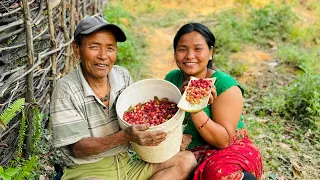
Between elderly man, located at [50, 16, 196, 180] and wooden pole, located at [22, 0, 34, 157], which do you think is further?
wooden pole, located at [22, 0, 34, 157]

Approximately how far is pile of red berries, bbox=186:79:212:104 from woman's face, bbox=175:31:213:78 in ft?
0.85

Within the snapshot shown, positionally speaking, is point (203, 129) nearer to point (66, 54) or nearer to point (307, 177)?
point (307, 177)

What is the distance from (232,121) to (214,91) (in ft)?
1.01

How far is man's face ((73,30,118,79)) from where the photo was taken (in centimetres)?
232

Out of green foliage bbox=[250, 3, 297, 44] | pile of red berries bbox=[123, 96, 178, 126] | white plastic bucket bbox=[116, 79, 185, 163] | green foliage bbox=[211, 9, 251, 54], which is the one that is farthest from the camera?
green foliage bbox=[250, 3, 297, 44]

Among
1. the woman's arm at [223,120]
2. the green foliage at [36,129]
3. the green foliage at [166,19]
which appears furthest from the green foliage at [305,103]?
the green foliage at [166,19]

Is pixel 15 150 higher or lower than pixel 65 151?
lower

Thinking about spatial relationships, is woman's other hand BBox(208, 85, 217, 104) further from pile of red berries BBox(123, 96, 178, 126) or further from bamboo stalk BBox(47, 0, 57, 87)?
bamboo stalk BBox(47, 0, 57, 87)

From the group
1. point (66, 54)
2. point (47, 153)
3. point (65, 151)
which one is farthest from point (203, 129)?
point (66, 54)

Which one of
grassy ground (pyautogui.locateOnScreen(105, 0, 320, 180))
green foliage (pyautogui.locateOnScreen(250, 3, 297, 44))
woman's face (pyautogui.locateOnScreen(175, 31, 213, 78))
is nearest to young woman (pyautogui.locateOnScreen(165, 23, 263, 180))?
woman's face (pyautogui.locateOnScreen(175, 31, 213, 78))

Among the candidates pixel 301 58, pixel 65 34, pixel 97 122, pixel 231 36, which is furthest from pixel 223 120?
pixel 231 36

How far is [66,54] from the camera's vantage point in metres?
4.35

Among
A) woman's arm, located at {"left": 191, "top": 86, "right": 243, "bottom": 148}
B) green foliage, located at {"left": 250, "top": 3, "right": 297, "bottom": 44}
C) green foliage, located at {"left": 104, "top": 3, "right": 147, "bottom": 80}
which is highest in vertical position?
woman's arm, located at {"left": 191, "top": 86, "right": 243, "bottom": 148}

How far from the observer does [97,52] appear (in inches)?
92.4
